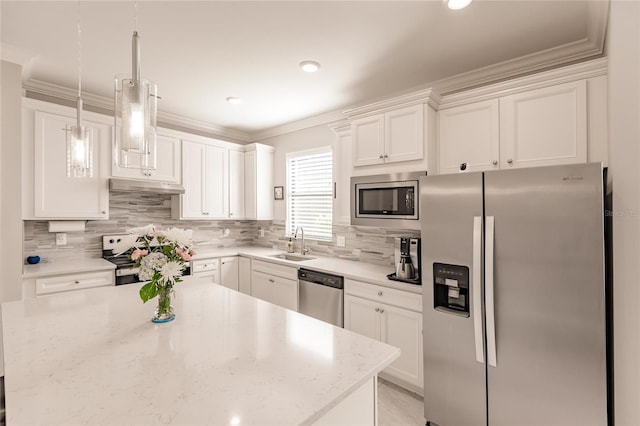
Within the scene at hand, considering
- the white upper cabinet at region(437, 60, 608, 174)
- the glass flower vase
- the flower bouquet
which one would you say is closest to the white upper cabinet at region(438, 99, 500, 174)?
the white upper cabinet at region(437, 60, 608, 174)

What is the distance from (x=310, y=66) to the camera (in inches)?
99.6

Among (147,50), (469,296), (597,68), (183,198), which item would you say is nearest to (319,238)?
(183,198)

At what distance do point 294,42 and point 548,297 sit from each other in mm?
2260

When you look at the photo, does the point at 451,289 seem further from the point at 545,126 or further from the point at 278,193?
the point at 278,193

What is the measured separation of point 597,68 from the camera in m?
1.91

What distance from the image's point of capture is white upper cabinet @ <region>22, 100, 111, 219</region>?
8.84 ft

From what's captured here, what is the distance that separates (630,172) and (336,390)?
1.62 meters

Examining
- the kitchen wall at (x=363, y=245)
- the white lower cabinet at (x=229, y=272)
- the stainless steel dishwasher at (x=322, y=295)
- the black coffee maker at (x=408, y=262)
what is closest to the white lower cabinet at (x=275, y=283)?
the stainless steel dishwasher at (x=322, y=295)

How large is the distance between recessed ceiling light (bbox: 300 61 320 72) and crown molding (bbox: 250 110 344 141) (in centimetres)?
105

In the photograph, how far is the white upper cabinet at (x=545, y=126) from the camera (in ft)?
6.46

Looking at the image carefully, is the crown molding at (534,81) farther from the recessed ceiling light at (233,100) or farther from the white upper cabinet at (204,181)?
the white upper cabinet at (204,181)

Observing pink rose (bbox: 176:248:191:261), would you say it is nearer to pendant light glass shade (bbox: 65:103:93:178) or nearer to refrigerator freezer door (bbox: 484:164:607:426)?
pendant light glass shade (bbox: 65:103:93:178)

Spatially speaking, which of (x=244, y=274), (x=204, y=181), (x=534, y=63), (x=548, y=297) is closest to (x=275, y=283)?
(x=244, y=274)

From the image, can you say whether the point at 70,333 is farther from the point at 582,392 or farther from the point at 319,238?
the point at 319,238
